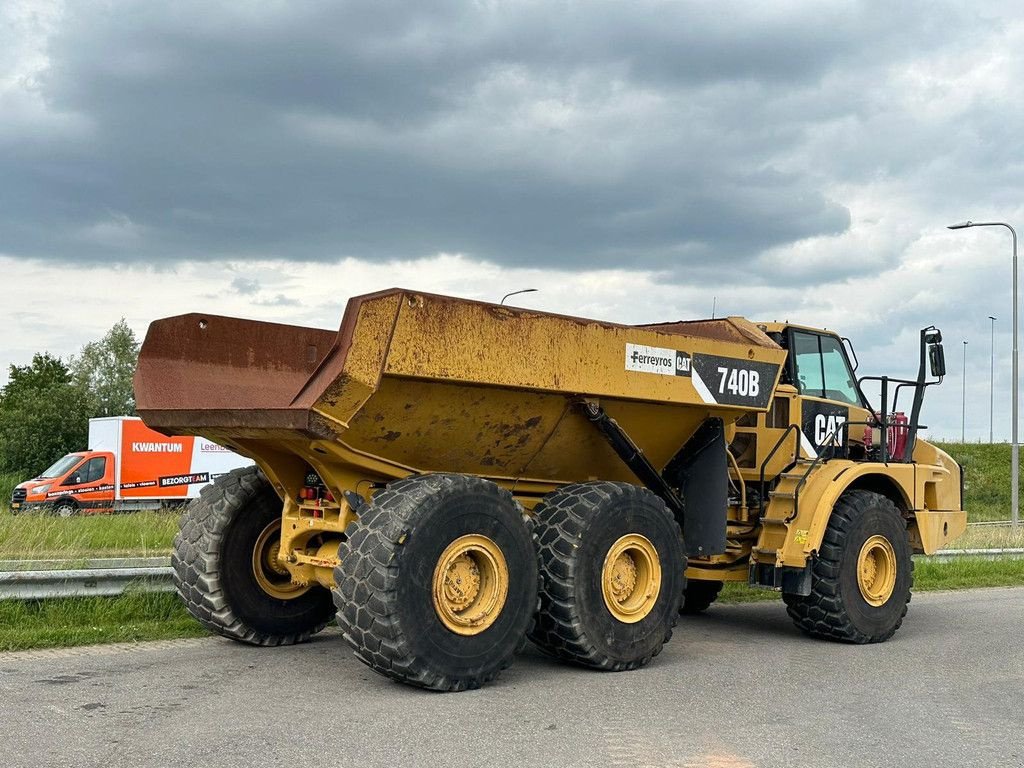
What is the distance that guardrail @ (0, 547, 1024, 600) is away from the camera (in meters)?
8.30

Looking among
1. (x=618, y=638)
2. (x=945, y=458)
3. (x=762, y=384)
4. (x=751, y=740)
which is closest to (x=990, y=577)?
(x=945, y=458)

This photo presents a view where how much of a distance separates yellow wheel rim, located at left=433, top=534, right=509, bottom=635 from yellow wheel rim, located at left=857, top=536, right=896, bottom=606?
375 centimetres

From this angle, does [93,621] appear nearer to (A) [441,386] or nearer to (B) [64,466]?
(A) [441,386]

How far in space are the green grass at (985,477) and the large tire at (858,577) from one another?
29507 mm

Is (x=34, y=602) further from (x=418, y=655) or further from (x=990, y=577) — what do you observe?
(x=990, y=577)

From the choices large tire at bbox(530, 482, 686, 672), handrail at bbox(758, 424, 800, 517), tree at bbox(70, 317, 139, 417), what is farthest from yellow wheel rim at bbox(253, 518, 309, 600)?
tree at bbox(70, 317, 139, 417)

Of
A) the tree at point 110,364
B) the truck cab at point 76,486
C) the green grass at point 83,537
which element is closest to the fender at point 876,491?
the green grass at point 83,537

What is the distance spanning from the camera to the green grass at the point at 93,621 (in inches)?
311

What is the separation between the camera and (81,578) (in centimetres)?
858

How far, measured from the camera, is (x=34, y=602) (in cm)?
841

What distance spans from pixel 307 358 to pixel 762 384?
3.48 metres

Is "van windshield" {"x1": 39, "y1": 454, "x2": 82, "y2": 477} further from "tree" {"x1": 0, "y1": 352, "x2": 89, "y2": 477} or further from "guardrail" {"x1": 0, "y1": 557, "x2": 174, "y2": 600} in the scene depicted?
"guardrail" {"x1": 0, "y1": 557, "x2": 174, "y2": 600}

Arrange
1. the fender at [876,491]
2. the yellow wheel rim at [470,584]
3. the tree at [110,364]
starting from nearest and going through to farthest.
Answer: the yellow wheel rim at [470,584] → the fender at [876,491] → the tree at [110,364]

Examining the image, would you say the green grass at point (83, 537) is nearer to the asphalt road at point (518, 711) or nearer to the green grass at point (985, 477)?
the asphalt road at point (518, 711)
